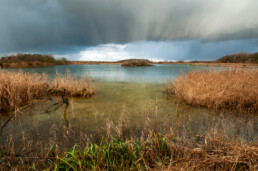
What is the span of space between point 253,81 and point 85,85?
9.26 meters

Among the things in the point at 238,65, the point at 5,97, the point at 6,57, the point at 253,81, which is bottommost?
the point at 5,97

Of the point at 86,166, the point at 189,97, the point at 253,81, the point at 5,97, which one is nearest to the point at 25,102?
the point at 5,97

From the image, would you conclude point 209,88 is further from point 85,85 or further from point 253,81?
point 85,85

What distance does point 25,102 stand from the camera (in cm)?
557

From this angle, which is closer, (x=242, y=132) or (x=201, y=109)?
(x=242, y=132)

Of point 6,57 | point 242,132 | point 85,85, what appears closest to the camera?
point 242,132

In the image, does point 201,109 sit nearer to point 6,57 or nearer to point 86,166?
point 86,166

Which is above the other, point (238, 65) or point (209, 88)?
point (238, 65)

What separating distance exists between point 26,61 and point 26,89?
51537mm

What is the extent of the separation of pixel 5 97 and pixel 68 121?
324 cm

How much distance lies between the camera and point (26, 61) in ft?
144

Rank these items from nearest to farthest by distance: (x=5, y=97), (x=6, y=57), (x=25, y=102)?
1. (x=5, y=97)
2. (x=25, y=102)
3. (x=6, y=57)

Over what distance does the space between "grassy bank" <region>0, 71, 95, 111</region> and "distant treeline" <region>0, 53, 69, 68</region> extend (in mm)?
42637

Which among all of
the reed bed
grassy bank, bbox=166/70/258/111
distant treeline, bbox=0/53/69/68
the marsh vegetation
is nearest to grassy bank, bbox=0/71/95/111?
the marsh vegetation
